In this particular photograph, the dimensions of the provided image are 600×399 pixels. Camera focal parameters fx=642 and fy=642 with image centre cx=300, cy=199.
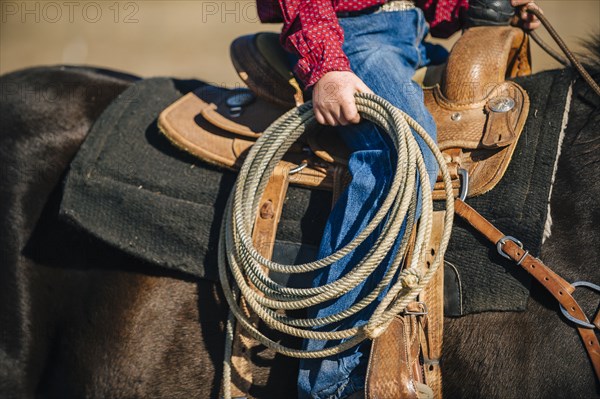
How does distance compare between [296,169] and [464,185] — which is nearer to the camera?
[464,185]

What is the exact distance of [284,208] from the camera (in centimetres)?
188

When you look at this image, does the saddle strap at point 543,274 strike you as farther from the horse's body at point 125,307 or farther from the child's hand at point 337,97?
the child's hand at point 337,97

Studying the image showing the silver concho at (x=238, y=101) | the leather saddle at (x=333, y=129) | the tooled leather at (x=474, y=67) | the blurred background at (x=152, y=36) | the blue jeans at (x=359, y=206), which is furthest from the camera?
the blurred background at (x=152, y=36)

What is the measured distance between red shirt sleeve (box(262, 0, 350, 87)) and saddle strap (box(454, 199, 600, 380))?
1.74 feet

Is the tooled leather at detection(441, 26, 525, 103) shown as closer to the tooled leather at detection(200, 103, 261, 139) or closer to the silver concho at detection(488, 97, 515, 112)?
the silver concho at detection(488, 97, 515, 112)

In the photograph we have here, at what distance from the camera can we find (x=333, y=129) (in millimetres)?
1922

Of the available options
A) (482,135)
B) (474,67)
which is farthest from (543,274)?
(474,67)

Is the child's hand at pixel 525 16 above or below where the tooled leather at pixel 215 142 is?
above

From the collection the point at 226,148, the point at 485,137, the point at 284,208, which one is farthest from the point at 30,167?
the point at 485,137

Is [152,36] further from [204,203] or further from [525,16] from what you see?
[204,203]

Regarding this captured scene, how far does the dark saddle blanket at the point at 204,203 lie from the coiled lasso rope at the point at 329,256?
0.12 metres

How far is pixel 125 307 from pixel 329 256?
0.80 metres

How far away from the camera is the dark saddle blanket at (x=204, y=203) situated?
1680mm

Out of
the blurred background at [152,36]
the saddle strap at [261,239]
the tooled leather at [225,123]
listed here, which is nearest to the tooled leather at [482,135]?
the saddle strap at [261,239]
